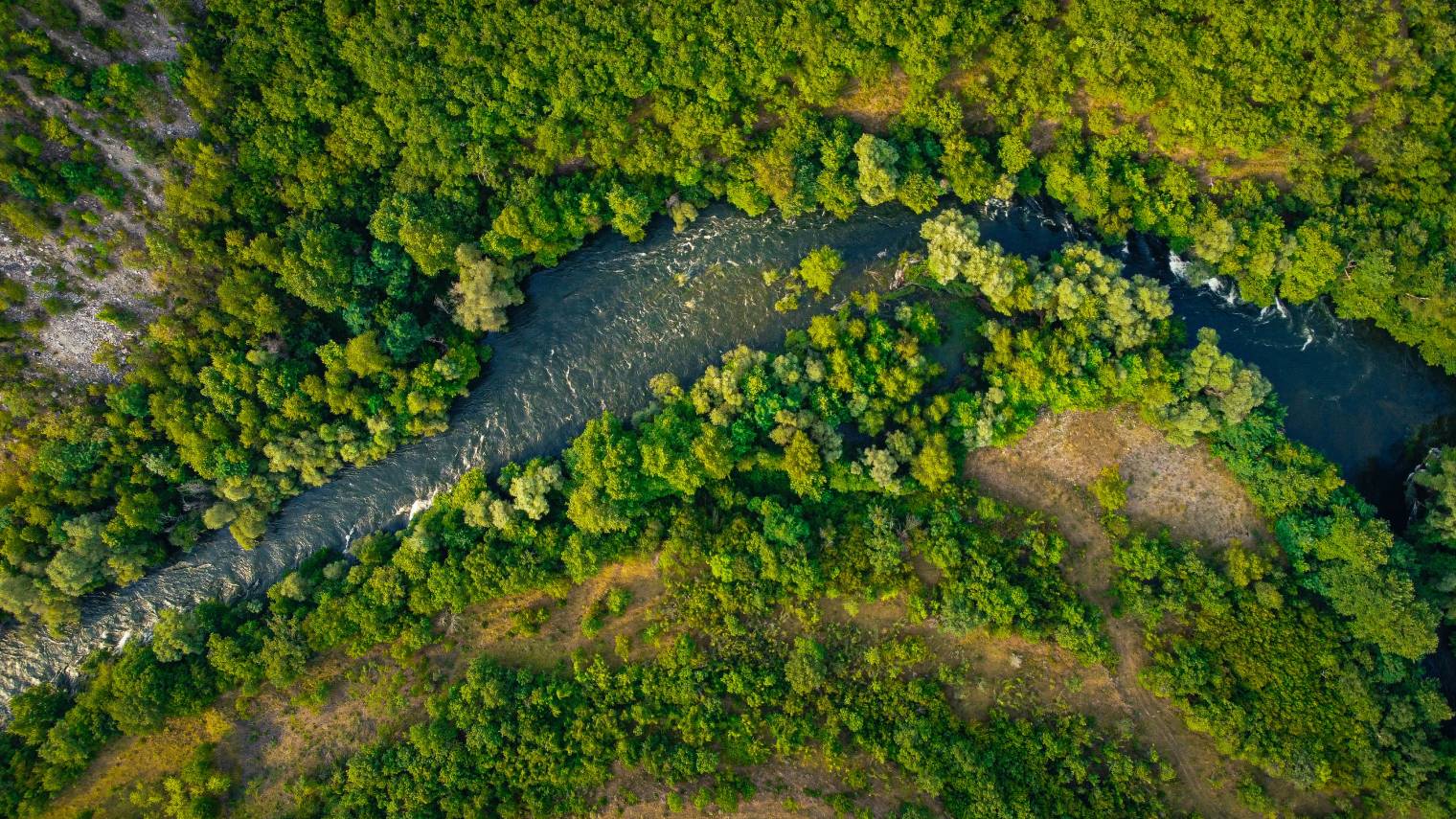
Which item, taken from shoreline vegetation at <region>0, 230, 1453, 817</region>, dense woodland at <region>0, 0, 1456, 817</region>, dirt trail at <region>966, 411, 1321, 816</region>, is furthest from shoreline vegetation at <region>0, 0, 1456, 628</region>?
dirt trail at <region>966, 411, 1321, 816</region>

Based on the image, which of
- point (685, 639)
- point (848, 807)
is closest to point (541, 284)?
point (685, 639)

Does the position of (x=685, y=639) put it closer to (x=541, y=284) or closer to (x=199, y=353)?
(x=541, y=284)

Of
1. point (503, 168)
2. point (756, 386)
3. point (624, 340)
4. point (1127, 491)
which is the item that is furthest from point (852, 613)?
point (503, 168)

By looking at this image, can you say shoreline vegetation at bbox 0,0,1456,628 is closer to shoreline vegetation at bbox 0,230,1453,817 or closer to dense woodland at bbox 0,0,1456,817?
dense woodland at bbox 0,0,1456,817

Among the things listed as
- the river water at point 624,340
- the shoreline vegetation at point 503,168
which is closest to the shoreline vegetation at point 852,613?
the river water at point 624,340

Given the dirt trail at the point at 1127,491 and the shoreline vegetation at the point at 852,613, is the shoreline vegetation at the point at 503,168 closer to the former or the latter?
the shoreline vegetation at the point at 852,613
